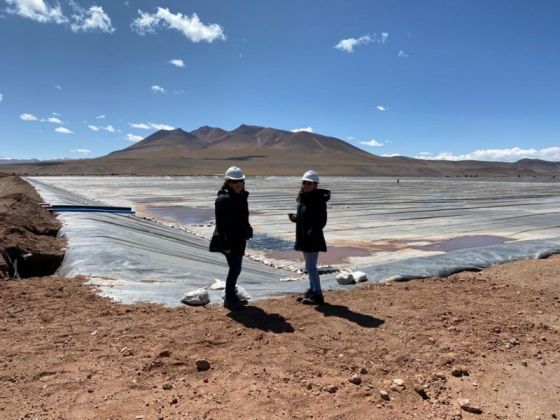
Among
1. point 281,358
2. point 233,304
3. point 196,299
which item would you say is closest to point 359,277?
point 233,304

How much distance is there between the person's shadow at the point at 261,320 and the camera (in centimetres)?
528

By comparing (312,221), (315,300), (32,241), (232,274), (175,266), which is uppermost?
(312,221)

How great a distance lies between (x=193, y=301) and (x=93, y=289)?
1696mm

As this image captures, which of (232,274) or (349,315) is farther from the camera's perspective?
(232,274)

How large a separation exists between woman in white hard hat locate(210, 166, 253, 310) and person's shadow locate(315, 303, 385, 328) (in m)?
1.07

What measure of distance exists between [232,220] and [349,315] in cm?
185

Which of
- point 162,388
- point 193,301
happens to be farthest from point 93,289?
point 162,388

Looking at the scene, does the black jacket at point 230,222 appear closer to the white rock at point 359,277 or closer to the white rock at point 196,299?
the white rock at point 196,299

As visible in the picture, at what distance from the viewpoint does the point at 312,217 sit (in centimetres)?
605

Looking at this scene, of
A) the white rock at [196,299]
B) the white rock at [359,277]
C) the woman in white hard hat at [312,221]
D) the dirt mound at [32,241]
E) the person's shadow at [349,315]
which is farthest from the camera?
the dirt mound at [32,241]

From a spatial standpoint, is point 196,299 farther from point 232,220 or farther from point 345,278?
point 345,278

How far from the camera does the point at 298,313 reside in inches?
229

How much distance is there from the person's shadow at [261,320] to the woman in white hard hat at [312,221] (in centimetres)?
72

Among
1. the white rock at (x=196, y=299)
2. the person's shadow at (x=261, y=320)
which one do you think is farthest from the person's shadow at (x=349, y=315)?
the white rock at (x=196, y=299)
